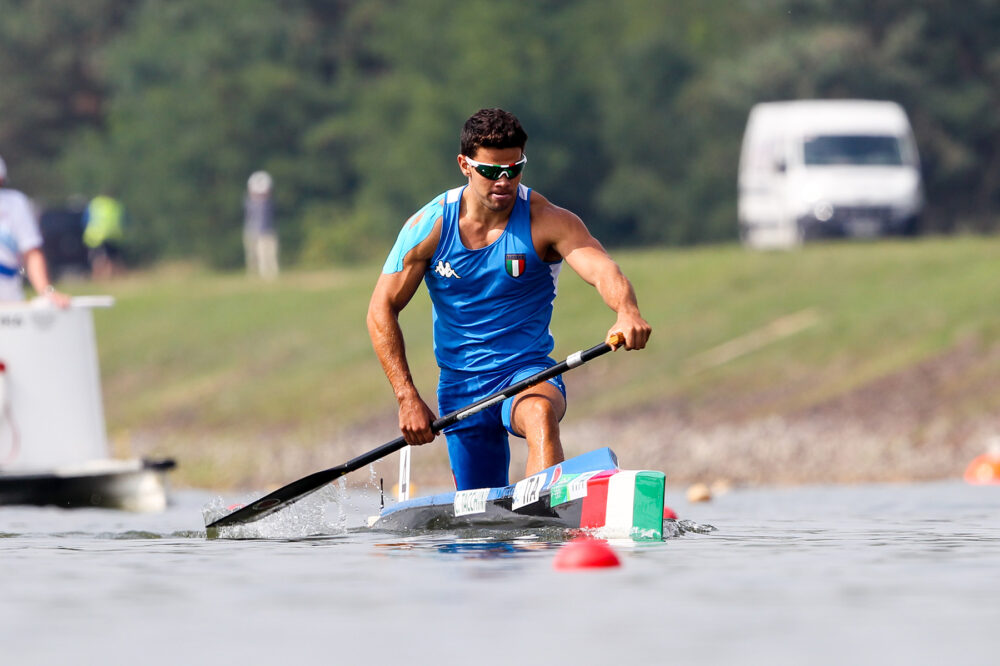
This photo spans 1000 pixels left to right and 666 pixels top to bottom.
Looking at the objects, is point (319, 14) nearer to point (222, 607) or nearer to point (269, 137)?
point (269, 137)

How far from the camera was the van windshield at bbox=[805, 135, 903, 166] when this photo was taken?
1335 inches

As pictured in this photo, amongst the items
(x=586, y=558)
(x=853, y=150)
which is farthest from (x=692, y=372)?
(x=586, y=558)

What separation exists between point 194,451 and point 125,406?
6378 mm

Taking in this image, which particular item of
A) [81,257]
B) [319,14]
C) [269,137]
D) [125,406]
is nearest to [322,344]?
[125,406]

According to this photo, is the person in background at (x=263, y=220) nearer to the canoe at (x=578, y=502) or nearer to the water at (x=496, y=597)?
the canoe at (x=578, y=502)

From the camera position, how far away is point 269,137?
191ft

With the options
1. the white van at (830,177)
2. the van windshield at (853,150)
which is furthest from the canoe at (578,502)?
the van windshield at (853,150)

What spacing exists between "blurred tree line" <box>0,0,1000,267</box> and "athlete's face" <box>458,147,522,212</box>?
1474 inches

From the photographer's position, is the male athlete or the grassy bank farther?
the grassy bank

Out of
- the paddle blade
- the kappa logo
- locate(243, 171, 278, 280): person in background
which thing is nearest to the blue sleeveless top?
the kappa logo

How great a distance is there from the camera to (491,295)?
10086 millimetres

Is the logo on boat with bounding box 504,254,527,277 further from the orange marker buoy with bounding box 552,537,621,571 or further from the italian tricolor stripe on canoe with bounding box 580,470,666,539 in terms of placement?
the orange marker buoy with bounding box 552,537,621,571

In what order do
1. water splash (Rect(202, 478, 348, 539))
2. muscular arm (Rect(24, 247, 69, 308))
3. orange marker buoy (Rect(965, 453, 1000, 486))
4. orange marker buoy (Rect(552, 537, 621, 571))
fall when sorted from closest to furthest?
orange marker buoy (Rect(552, 537, 621, 571)), water splash (Rect(202, 478, 348, 539)), muscular arm (Rect(24, 247, 69, 308)), orange marker buoy (Rect(965, 453, 1000, 486))

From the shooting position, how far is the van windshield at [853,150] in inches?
1335
